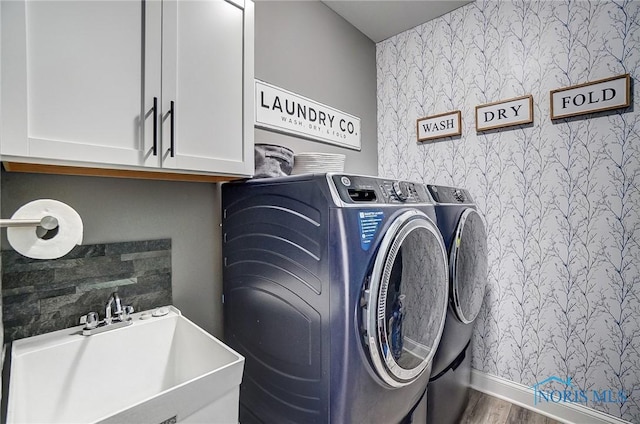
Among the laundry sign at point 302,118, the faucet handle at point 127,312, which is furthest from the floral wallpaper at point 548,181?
the faucet handle at point 127,312

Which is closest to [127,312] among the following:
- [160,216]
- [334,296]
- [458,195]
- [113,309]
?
[113,309]

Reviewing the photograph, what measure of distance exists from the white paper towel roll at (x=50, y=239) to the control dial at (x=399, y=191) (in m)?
1.09

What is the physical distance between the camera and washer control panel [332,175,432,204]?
1.07 m

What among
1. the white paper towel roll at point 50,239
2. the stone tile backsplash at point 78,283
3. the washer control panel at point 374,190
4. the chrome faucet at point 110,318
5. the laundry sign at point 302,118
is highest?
the laundry sign at point 302,118

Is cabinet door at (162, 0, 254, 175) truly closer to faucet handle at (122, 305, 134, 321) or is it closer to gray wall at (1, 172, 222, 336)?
gray wall at (1, 172, 222, 336)

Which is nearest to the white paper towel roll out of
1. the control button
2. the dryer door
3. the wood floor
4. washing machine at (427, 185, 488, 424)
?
the dryer door

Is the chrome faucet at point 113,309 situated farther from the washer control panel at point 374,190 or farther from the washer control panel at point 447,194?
the washer control panel at point 447,194

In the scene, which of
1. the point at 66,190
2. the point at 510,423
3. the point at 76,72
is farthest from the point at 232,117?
the point at 510,423

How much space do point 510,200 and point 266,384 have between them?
1975 mm

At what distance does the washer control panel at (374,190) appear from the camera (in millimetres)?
1072

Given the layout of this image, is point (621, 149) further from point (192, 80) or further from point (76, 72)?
point (76, 72)

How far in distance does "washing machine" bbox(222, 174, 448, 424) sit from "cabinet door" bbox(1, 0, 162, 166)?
536 mm

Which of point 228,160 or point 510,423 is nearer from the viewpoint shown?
point 228,160

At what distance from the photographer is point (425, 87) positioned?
255 centimetres
